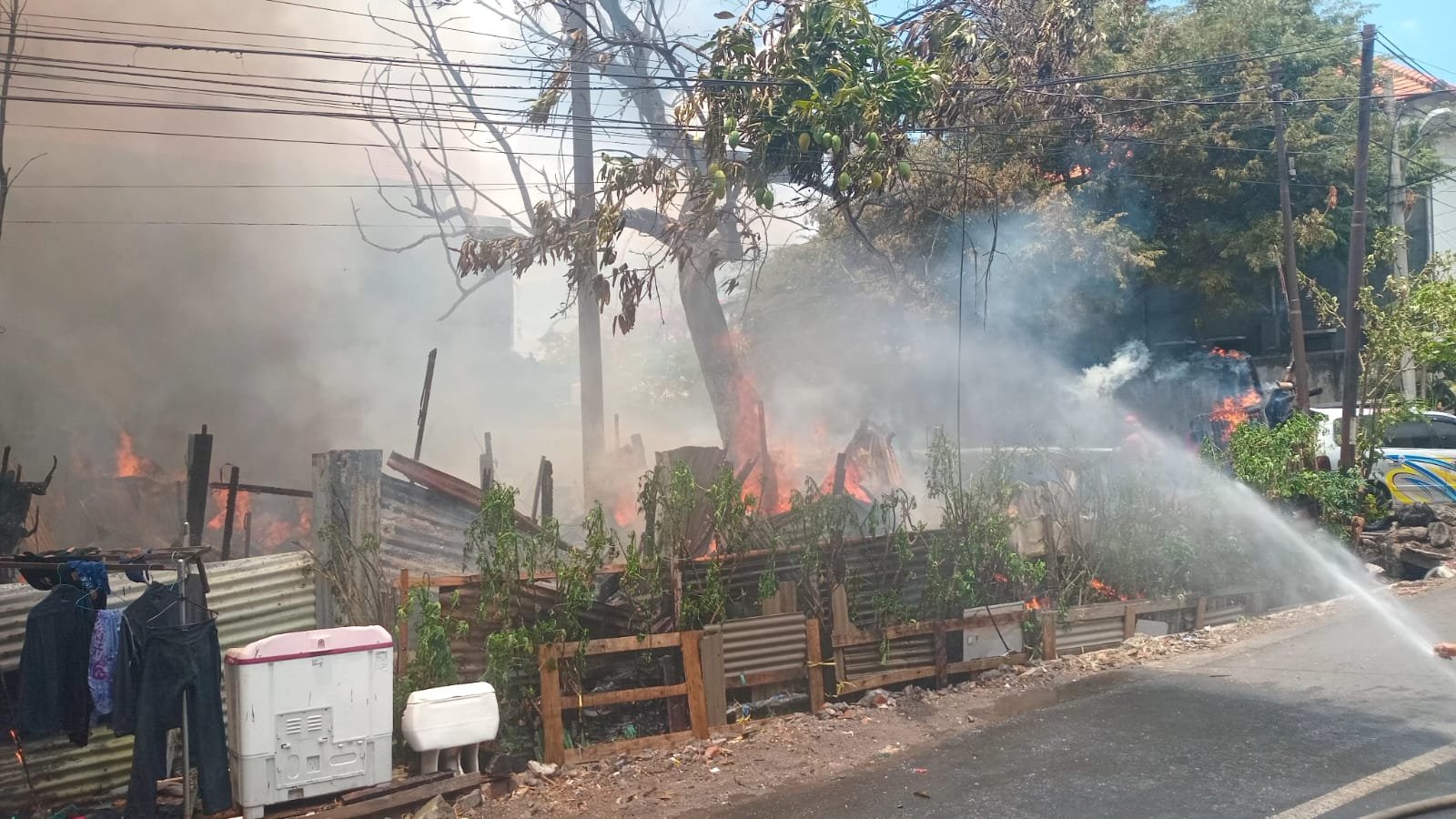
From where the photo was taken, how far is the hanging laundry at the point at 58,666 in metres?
5.10

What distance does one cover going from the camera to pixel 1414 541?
12.5 meters

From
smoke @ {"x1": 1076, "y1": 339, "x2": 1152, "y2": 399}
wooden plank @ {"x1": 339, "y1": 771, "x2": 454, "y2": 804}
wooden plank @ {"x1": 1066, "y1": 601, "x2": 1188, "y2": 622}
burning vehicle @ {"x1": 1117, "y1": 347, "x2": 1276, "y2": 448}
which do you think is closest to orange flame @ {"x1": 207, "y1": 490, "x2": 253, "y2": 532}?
wooden plank @ {"x1": 339, "y1": 771, "x2": 454, "y2": 804}

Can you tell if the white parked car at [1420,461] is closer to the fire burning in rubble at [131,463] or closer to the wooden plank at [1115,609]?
the wooden plank at [1115,609]

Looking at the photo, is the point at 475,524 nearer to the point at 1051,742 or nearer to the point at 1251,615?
the point at 1051,742

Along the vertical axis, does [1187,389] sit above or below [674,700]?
above

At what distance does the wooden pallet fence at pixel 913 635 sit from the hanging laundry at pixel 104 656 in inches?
180

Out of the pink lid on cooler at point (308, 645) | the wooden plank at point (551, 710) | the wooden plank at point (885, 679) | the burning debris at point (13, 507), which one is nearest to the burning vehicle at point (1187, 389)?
the wooden plank at point (885, 679)

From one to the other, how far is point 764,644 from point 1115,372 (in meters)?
16.3

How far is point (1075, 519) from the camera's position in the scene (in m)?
9.67

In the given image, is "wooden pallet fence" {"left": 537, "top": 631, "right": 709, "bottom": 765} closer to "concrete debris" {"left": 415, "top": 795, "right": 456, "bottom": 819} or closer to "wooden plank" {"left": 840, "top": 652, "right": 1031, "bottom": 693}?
"concrete debris" {"left": 415, "top": 795, "right": 456, "bottom": 819}

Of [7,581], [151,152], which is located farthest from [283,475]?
[7,581]

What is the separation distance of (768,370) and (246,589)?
14.2 m

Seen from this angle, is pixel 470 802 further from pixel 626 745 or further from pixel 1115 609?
pixel 1115 609

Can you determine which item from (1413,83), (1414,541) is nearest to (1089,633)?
(1414,541)
